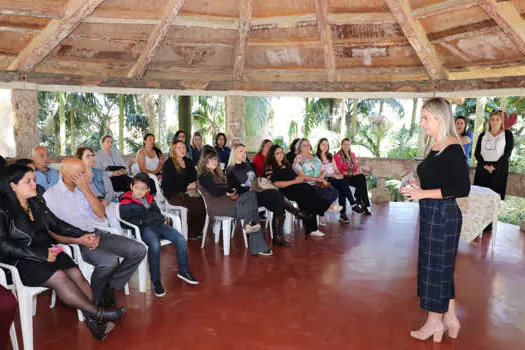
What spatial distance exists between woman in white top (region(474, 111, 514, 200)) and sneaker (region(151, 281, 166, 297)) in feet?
14.9

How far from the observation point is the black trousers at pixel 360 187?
22.0 ft

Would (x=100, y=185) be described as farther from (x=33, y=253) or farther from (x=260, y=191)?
(x=33, y=253)

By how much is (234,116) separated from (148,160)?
243cm

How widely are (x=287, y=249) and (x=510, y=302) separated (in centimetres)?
222

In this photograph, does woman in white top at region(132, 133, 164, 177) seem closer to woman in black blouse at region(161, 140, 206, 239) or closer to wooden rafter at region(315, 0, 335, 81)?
woman in black blouse at region(161, 140, 206, 239)

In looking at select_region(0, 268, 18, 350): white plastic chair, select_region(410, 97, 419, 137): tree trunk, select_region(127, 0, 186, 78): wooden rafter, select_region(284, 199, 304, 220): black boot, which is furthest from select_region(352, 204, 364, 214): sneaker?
select_region(410, 97, 419, 137): tree trunk

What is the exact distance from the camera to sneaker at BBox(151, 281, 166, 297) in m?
3.43

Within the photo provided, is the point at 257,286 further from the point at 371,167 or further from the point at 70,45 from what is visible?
the point at 70,45

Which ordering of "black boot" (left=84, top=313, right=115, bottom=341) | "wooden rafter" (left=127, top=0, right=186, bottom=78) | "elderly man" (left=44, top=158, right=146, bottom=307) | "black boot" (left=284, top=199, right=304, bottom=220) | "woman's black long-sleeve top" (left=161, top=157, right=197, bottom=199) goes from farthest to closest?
1. "wooden rafter" (left=127, top=0, right=186, bottom=78)
2. "black boot" (left=284, top=199, right=304, bottom=220)
3. "woman's black long-sleeve top" (left=161, top=157, right=197, bottom=199)
4. "elderly man" (left=44, top=158, right=146, bottom=307)
5. "black boot" (left=84, top=313, right=115, bottom=341)

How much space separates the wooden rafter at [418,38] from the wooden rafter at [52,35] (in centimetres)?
421

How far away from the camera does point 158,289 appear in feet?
11.3

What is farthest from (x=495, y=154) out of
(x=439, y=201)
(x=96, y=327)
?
(x=96, y=327)

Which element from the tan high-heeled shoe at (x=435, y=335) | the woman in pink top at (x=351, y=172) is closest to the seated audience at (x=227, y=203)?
the tan high-heeled shoe at (x=435, y=335)

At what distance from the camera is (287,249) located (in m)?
4.77
